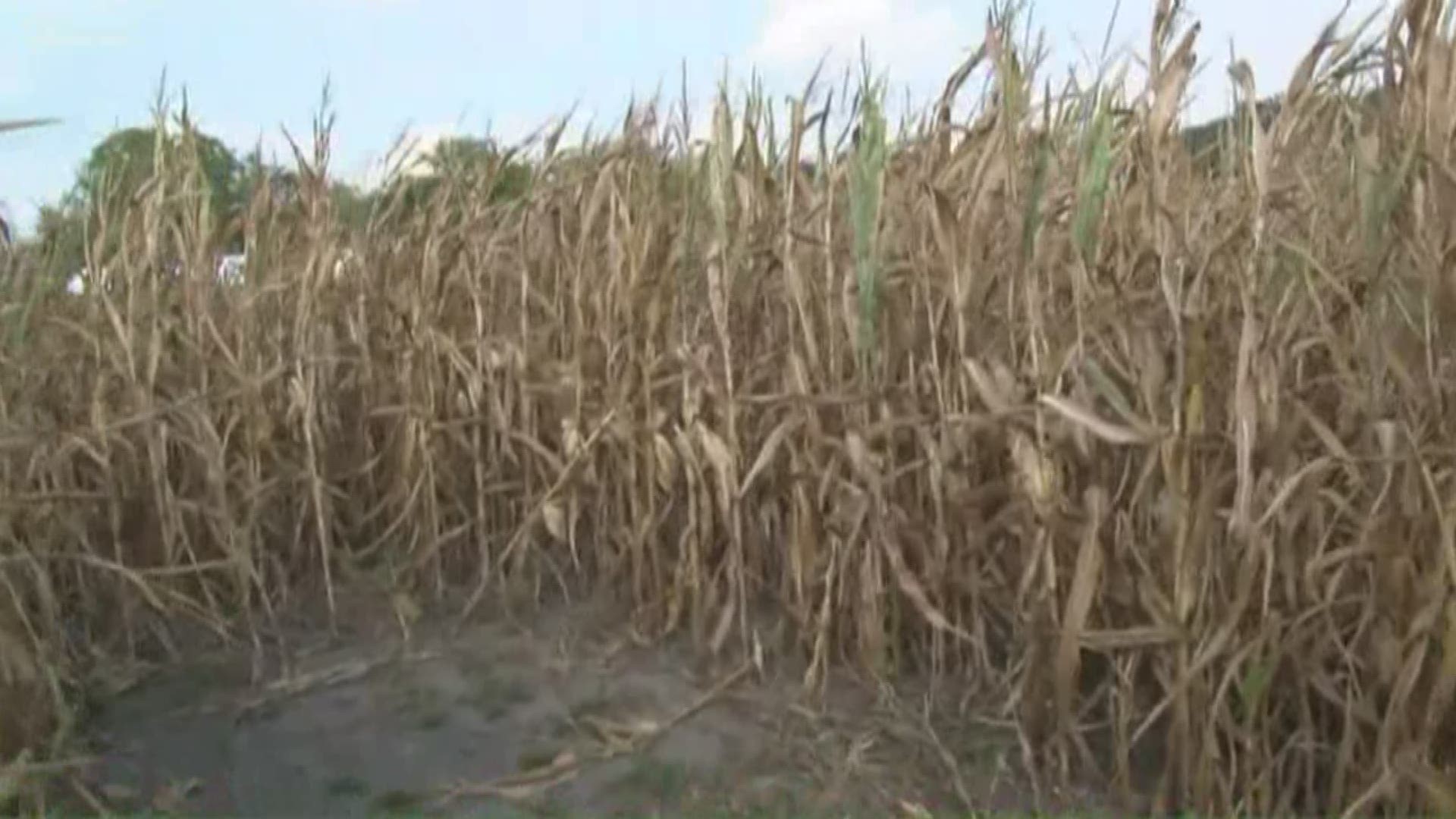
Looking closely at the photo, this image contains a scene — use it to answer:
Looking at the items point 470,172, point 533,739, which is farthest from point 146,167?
point 533,739

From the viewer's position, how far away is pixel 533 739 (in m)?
2.97

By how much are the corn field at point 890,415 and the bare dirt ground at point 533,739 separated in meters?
0.08

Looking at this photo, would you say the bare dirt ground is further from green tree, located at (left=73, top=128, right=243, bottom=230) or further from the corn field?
green tree, located at (left=73, top=128, right=243, bottom=230)

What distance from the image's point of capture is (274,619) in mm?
3416

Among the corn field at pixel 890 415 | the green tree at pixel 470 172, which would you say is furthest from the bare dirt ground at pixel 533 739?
the green tree at pixel 470 172

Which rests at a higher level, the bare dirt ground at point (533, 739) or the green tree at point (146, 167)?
the green tree at point (146, 167)

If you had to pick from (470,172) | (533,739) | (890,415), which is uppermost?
(470,172)

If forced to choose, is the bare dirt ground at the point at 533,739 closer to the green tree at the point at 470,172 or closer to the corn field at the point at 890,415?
the corn field at the point at 890,415

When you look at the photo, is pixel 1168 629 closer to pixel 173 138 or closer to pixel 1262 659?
pixel 1262 659

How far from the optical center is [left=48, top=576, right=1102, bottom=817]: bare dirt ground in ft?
9.29

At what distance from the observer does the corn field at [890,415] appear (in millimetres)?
2668

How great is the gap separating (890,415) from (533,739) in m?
0.66

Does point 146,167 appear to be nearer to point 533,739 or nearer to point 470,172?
point 470,172

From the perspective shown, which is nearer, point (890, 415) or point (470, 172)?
point (890, 415)
